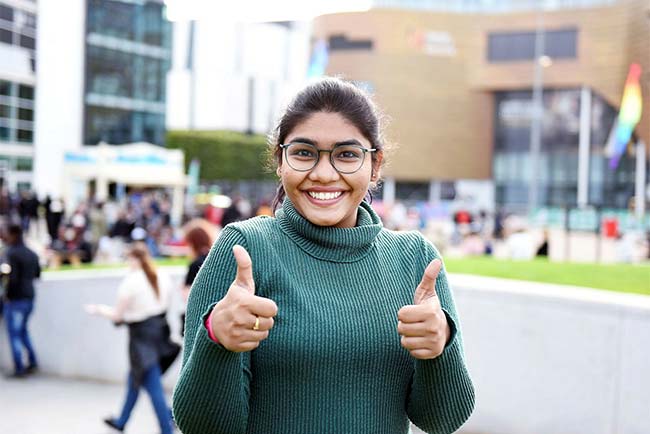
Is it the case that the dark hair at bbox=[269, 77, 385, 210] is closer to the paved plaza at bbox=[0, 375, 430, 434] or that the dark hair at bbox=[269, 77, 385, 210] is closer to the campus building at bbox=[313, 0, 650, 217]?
the paved plaza at bbox=[0, 375, 430, 434]

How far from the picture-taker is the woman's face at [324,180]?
195cm

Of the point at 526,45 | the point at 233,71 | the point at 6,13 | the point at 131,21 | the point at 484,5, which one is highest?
the point at 484,5

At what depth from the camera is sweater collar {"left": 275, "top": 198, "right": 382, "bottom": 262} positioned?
6.38ft

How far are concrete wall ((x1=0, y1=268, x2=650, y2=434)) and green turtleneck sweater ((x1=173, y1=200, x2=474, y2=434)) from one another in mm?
4023

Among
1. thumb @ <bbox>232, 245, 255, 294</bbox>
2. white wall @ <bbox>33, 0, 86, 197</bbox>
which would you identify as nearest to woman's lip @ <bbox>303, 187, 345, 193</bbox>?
thumb @ <bbox>232, 245, 255, 294</bbox>

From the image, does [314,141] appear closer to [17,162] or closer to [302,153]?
[302,153]

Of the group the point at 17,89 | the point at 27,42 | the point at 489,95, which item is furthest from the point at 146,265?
the point at 489,95

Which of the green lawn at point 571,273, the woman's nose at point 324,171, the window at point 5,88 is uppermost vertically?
the window at point 5,88

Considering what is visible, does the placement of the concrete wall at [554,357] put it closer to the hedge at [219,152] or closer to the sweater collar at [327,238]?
the sweater collar at [327,238]

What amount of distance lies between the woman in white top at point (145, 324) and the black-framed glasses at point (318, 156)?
14.7 ft

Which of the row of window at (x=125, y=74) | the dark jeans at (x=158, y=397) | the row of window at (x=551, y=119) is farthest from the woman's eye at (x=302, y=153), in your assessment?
the row of window at (x=551, y=119)

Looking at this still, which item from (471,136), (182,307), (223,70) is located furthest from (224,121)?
(182,307)

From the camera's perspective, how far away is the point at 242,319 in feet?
5.39

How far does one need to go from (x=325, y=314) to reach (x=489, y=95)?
55.8m
